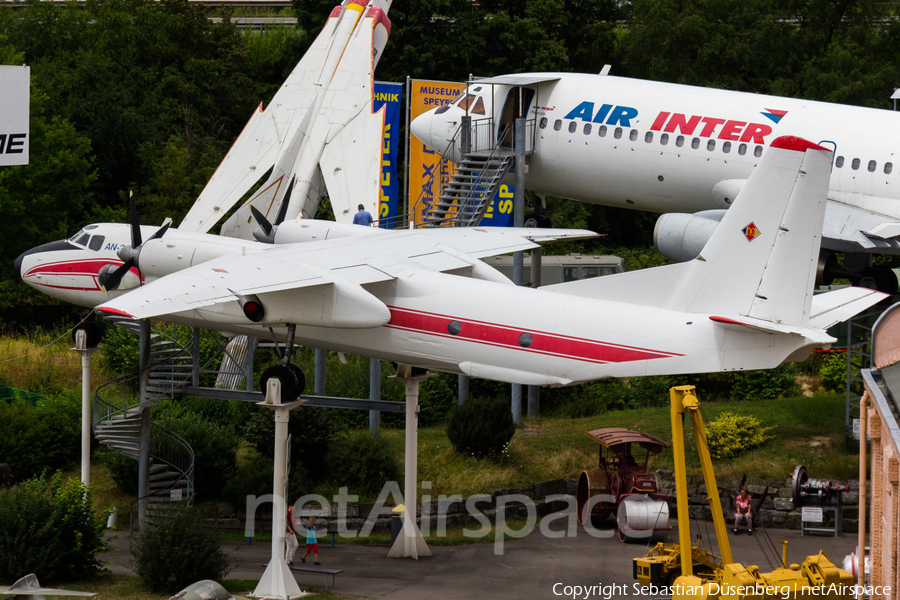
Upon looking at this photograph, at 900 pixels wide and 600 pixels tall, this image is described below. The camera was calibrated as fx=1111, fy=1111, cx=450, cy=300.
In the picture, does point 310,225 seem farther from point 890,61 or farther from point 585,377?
point 890,61

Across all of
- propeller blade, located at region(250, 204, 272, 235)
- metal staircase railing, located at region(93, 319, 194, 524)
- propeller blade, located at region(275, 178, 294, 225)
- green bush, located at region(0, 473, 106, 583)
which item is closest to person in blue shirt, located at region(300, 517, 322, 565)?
metal staircase railing, located at region(93, 319, 194, 524)

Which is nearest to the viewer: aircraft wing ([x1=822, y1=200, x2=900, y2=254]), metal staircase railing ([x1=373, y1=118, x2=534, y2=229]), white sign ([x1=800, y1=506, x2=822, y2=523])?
white sign ([x1=800, y1=506, x2=822, y2=523])

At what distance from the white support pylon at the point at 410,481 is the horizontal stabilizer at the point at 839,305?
960cm

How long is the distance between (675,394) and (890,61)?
144 ft

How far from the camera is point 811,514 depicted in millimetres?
29609

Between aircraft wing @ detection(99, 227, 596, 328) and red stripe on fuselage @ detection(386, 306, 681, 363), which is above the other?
aircraft wing @ detection(99, 227, 596, 328)

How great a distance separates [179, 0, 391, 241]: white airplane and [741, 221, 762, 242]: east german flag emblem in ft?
48.1

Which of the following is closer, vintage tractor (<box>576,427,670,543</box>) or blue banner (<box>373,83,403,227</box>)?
vintage tractor (<box>576,427,670,543</box>)

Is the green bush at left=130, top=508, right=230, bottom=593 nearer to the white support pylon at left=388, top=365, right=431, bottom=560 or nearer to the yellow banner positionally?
the white support pylon at left=388, top=365, right=431, bottom=560

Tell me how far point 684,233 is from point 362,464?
38.5 ft

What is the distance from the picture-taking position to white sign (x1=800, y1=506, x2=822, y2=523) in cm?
2952

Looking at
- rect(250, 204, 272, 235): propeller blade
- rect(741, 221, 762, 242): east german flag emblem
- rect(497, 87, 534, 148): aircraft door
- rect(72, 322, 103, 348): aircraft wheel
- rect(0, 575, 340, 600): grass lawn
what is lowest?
rect(0, 575, 340, 600): grass lawn

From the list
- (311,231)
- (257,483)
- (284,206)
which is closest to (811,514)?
(311,231)

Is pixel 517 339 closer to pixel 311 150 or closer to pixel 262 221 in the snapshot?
pixel 262 221
